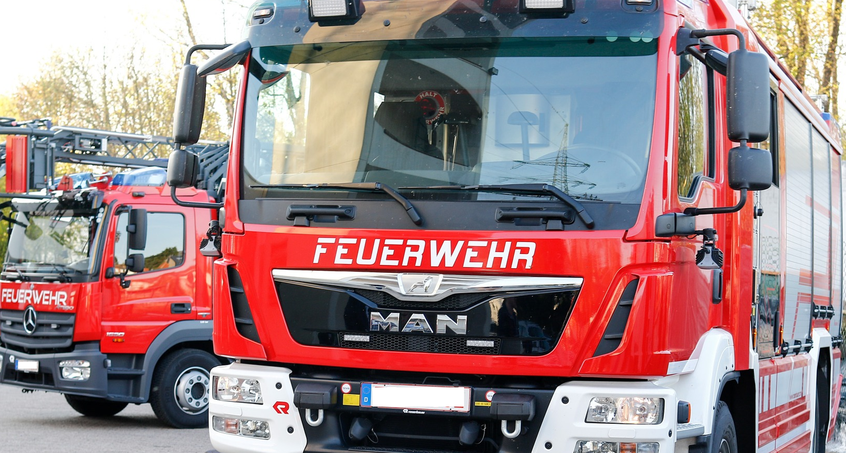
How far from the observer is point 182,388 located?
10.8 meters

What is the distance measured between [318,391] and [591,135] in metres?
1.70

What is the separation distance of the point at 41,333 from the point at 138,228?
145cm

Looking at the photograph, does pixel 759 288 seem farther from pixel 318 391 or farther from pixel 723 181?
pixel 318 391

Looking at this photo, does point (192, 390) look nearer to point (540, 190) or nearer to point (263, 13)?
point (263, 13)

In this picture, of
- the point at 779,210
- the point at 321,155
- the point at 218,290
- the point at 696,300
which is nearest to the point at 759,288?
the point at 779,210

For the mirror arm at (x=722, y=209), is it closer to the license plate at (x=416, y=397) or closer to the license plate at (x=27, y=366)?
the license plate at (x=416, y=397)

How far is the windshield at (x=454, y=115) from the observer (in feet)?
15.3

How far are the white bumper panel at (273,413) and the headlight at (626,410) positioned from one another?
1.36 meters

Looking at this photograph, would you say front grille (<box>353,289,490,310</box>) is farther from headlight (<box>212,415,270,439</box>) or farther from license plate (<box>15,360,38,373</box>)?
license plate (<box>15,360,38,373</box>)

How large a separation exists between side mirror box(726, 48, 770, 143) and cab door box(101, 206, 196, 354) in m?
7.22

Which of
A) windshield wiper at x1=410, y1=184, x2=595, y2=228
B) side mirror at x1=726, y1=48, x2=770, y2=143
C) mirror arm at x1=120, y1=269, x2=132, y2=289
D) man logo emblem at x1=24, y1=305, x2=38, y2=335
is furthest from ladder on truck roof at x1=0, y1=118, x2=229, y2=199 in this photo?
side mirror at x1=726, y1=48, x2=770, y2=143

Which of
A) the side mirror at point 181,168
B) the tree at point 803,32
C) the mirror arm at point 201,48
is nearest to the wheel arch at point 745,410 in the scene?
A: the side mirror at point 181,168

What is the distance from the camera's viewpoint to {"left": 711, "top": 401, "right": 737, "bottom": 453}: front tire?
5.02 metres

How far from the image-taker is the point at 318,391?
481cm
